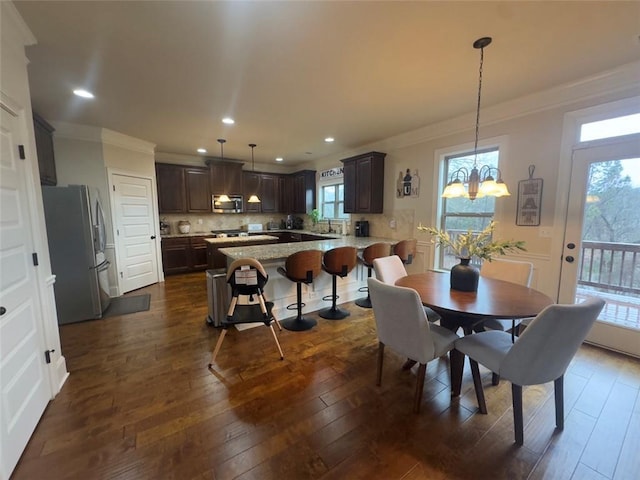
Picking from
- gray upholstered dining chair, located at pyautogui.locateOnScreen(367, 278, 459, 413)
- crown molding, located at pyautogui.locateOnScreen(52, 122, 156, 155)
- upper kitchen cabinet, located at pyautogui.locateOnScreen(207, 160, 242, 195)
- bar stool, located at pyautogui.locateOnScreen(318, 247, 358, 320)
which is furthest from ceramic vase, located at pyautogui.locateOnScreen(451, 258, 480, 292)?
upper kitchen cabinet, located at pyautogui.locateOnScreen(207, 160, 242, 195)

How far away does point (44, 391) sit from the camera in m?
1.84

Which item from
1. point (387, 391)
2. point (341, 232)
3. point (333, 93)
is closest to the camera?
point (387, 391)

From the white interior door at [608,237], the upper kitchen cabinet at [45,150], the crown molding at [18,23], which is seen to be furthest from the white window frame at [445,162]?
the upper kitchen cabinet at [45,150]

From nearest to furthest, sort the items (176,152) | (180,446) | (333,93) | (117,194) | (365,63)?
1. (180,446)
2. (365,63)
3. (333,93)
4. (117,194)
5. (176,152)

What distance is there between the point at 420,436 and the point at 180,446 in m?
1.45

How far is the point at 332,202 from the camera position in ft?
20.9

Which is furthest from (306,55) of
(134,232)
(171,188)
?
(171,188)

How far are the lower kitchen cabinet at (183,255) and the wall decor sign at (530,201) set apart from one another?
18.0 feet

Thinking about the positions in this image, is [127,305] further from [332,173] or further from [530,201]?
[530,201]

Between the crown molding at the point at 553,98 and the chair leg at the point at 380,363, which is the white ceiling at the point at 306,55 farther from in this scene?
the chair leg at the point at 380,363

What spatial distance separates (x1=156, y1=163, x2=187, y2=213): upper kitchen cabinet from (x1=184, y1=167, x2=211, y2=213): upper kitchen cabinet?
84 millimetres

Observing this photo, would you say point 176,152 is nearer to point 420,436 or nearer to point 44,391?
point 44,391

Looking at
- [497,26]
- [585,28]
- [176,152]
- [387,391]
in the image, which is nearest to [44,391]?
[387,391]

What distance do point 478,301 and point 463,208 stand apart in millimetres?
2309
